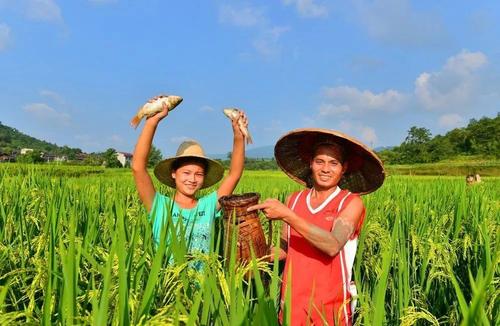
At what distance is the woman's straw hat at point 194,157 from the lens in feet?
7.71

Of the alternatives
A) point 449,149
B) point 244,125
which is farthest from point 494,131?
point 244,125

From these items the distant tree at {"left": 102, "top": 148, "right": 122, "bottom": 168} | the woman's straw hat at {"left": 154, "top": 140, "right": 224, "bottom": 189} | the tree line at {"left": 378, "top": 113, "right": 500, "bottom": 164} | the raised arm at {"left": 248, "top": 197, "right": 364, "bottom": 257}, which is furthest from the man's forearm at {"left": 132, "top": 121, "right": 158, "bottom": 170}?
the tree line at {"left": 378, "top": 113, "right": 500, "bottom": 164}

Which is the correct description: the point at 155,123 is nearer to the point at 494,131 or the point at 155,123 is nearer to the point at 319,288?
the point at 319,288

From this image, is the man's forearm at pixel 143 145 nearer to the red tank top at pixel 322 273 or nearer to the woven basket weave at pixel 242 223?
the woven basket weave at pixel 242 223

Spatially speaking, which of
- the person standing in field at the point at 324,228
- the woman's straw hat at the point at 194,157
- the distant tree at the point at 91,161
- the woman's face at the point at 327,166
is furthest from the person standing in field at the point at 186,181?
the distant tree at the point at 91,161

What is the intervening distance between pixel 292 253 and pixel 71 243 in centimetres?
115

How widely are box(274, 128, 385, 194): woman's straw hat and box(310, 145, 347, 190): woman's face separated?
50 mm

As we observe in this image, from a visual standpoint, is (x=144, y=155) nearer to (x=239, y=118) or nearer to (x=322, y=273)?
(x=239, y=118)

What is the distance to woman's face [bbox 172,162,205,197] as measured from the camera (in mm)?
2266

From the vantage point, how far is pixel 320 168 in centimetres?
189

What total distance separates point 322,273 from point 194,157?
0.99 m

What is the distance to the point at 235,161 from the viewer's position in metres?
2.49

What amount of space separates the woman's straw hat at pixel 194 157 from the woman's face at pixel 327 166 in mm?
704

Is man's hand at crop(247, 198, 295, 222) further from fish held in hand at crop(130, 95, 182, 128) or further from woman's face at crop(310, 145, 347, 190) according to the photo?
fish held in hand at crop(130, 95, 182, 128)
